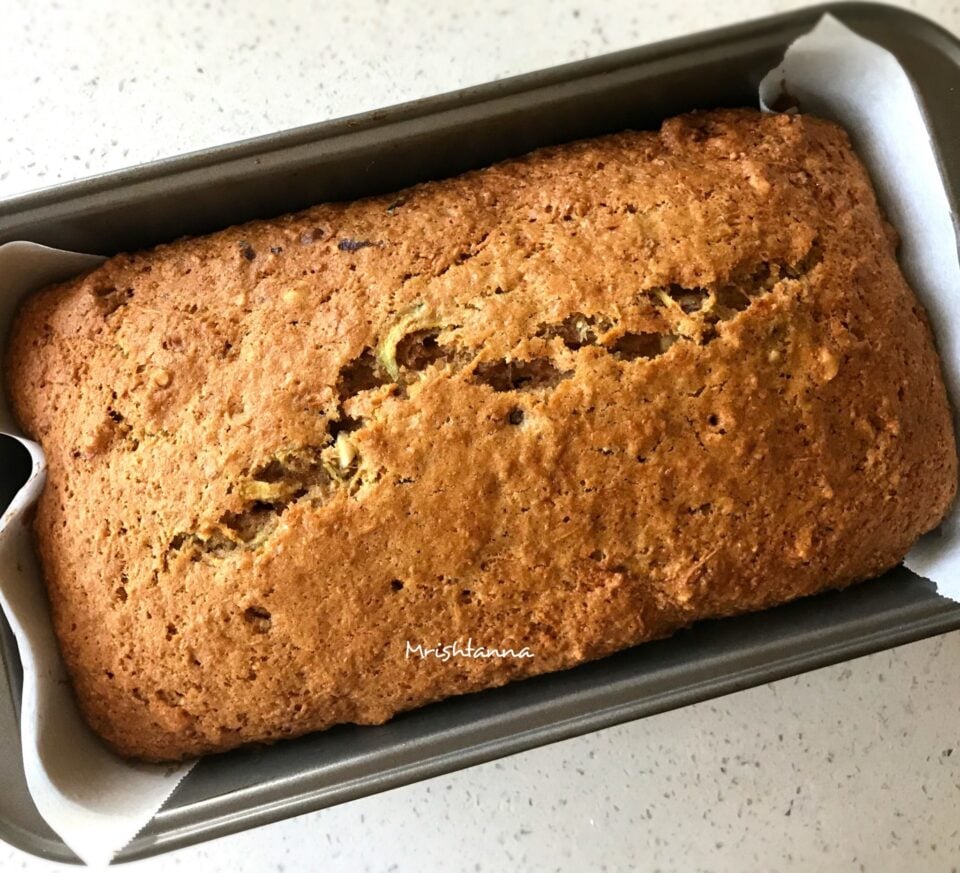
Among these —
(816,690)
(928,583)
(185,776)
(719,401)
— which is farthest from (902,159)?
(185,776)

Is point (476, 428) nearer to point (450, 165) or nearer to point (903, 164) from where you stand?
point (450, 165)

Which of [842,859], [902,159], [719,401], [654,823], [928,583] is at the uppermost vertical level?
[902,159]

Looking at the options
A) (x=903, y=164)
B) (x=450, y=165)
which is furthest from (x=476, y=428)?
(x=903, y=164)

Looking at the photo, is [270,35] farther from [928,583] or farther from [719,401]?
[928,583]

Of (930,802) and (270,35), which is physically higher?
(270,35)

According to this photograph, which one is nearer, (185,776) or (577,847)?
(185,776)
